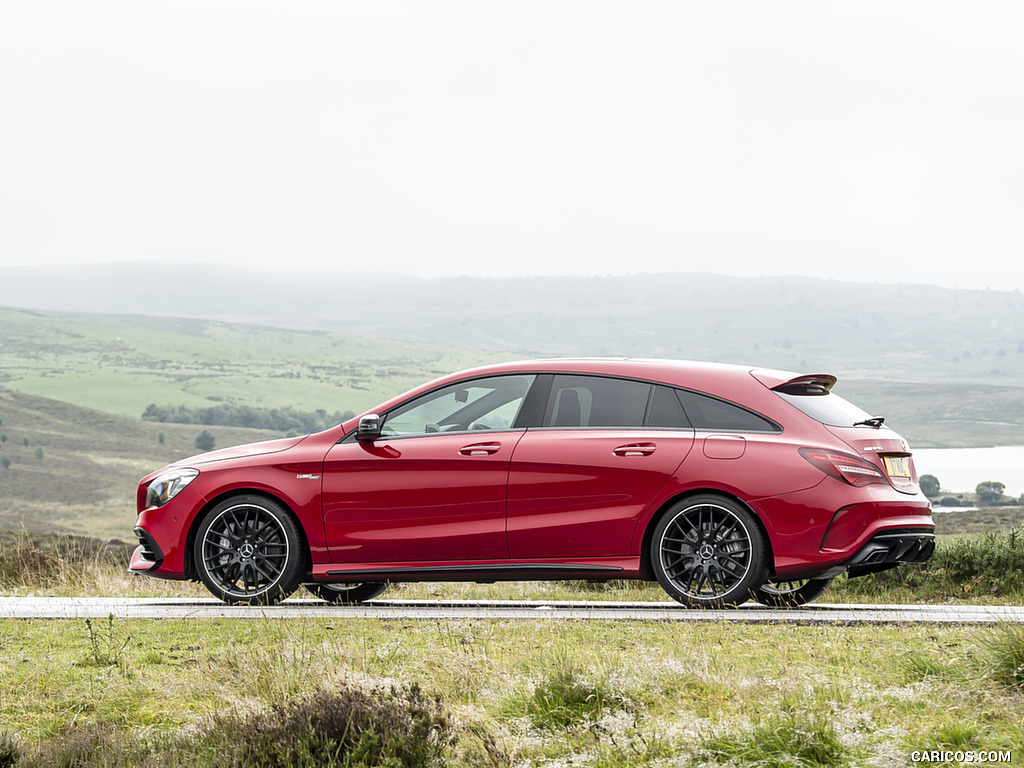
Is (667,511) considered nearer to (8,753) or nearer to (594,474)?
(594,474)

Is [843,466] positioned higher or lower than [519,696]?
higher

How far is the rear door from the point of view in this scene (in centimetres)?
830

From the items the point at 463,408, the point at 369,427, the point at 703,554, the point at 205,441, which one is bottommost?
the point at 205,441

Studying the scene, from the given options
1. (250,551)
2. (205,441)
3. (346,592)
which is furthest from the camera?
(205,441)

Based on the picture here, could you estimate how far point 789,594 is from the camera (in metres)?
9.20

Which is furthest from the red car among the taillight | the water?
the water

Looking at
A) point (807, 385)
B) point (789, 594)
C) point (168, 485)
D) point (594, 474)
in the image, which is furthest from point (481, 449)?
point (789, 594)

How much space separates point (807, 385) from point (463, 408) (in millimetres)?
2624

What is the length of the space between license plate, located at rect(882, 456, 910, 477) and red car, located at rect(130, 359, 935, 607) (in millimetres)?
11

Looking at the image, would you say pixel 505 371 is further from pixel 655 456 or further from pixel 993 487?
pixel 993 487

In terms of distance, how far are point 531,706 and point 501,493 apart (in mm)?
3198

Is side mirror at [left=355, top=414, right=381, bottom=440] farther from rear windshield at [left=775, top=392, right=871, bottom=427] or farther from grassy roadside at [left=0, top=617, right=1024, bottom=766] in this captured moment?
rear windshield at [left=775, top=392, right=871, bottom=427]

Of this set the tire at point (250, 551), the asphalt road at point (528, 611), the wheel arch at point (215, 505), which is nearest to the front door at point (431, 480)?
the wheel arch at point (215, 505)

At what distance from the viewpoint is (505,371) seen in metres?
8.89
